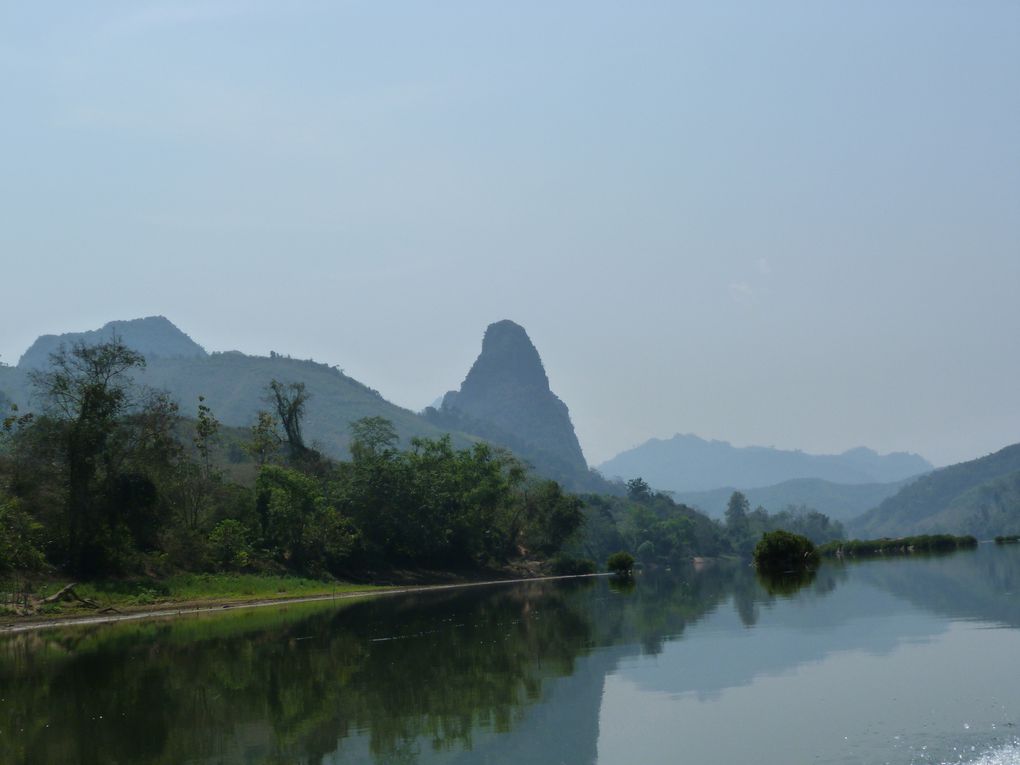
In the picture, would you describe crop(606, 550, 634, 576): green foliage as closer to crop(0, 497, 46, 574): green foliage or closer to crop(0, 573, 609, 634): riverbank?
crop(0, 573, 609, 634): riverbank

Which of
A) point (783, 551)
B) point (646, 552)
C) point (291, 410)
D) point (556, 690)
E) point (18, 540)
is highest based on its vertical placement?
point (291, 410)

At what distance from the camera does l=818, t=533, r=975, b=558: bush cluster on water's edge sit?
4557 inches

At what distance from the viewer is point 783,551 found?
8144cm

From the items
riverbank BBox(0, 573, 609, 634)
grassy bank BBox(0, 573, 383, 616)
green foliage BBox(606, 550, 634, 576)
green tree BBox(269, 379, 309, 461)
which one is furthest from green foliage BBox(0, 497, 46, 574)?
green foliage BBox(606, 550, 634, 576)

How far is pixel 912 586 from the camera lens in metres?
52.5

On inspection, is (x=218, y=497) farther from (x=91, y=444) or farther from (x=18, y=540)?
(x=18, y=540)

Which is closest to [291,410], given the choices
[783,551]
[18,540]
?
[18,540]

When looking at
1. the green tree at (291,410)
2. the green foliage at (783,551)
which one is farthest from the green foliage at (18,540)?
the green foliage at (783,551)

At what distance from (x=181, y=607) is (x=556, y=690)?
4469 cm

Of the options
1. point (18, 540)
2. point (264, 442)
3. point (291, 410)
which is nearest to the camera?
point (18, 540)

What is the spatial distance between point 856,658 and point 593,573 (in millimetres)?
95403

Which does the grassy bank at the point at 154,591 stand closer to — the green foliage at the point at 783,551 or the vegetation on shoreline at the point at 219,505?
the vegetation on shoreline at the point at 219,505

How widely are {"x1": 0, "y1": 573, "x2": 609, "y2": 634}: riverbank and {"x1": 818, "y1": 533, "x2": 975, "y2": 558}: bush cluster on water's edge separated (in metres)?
53.1

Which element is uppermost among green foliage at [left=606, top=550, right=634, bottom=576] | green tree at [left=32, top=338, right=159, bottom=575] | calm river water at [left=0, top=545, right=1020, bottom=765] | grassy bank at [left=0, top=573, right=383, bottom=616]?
green tree at [left=32, top=338, right=159, bottom=575]
